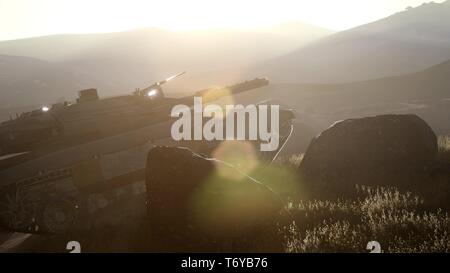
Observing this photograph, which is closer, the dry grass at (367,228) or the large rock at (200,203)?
the dry grass at (367,228)

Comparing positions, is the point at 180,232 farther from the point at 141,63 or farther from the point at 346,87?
the point at 141,63

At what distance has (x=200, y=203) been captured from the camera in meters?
8.42

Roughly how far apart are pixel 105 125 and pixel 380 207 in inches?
316

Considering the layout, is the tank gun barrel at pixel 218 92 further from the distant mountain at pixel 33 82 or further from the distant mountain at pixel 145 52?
the distant mountain at pixel 145 52

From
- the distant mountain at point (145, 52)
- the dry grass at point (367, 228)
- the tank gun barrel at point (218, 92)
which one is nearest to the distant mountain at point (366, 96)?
the tank gun barrel at point (218, 92)

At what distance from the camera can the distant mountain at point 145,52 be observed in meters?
118

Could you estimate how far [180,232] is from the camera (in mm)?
8406

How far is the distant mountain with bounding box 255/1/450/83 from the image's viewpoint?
8175 centimetres

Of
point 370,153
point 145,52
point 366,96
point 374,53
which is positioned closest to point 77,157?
point 370,153

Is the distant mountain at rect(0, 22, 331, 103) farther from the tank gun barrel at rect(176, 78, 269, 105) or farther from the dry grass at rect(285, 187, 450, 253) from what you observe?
the dry grass at rect(285, 187, 450, 253)

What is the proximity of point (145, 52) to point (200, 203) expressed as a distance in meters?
140

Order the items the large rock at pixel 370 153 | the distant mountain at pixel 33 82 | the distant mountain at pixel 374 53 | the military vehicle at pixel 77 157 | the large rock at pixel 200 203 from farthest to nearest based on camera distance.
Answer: the distant mountain at pixel 33 82
the distant mountain at pixel 374 53
the large rock at pixel 370 153
the military vehicle at pixel 77 157
the large rock at pixel 200 203

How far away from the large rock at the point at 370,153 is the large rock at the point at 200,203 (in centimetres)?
444

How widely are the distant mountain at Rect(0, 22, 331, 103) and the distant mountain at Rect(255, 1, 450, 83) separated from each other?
17458 millimetres
